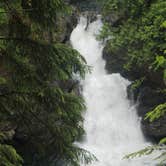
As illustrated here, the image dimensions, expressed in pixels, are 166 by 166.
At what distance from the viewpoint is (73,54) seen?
4.13 m

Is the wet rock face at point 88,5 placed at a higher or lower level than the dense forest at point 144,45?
higher

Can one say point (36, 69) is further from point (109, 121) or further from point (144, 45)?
point (109, 121)

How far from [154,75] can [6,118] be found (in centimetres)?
1024

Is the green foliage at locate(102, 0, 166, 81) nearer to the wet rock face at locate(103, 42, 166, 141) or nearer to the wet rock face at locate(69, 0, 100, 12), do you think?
the wet rock face at locate(103, 42, 166, 141)

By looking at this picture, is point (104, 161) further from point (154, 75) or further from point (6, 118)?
point (6, 118)

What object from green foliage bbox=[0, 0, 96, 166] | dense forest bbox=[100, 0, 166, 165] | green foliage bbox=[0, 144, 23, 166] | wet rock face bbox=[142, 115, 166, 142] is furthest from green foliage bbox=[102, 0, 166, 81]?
green foliage bbox=[0, 144, 23, 166]

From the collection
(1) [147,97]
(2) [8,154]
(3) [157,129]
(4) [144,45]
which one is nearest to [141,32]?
(4) [144,45]

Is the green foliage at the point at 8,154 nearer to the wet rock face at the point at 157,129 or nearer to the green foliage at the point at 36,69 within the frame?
the green foliage at the point at 36,69

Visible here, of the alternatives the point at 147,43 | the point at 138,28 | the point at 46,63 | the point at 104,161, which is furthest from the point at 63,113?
the point at 138,28

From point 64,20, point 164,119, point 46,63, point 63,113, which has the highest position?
point 64,20

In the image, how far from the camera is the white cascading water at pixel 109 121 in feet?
42.0

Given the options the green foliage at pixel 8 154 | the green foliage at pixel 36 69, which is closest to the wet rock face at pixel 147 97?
the green foliage at pixel 36 69

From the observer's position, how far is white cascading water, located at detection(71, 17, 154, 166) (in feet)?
42.0

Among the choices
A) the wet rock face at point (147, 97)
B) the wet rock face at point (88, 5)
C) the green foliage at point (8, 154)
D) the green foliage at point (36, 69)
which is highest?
the wet rock face at point (88, 5)
